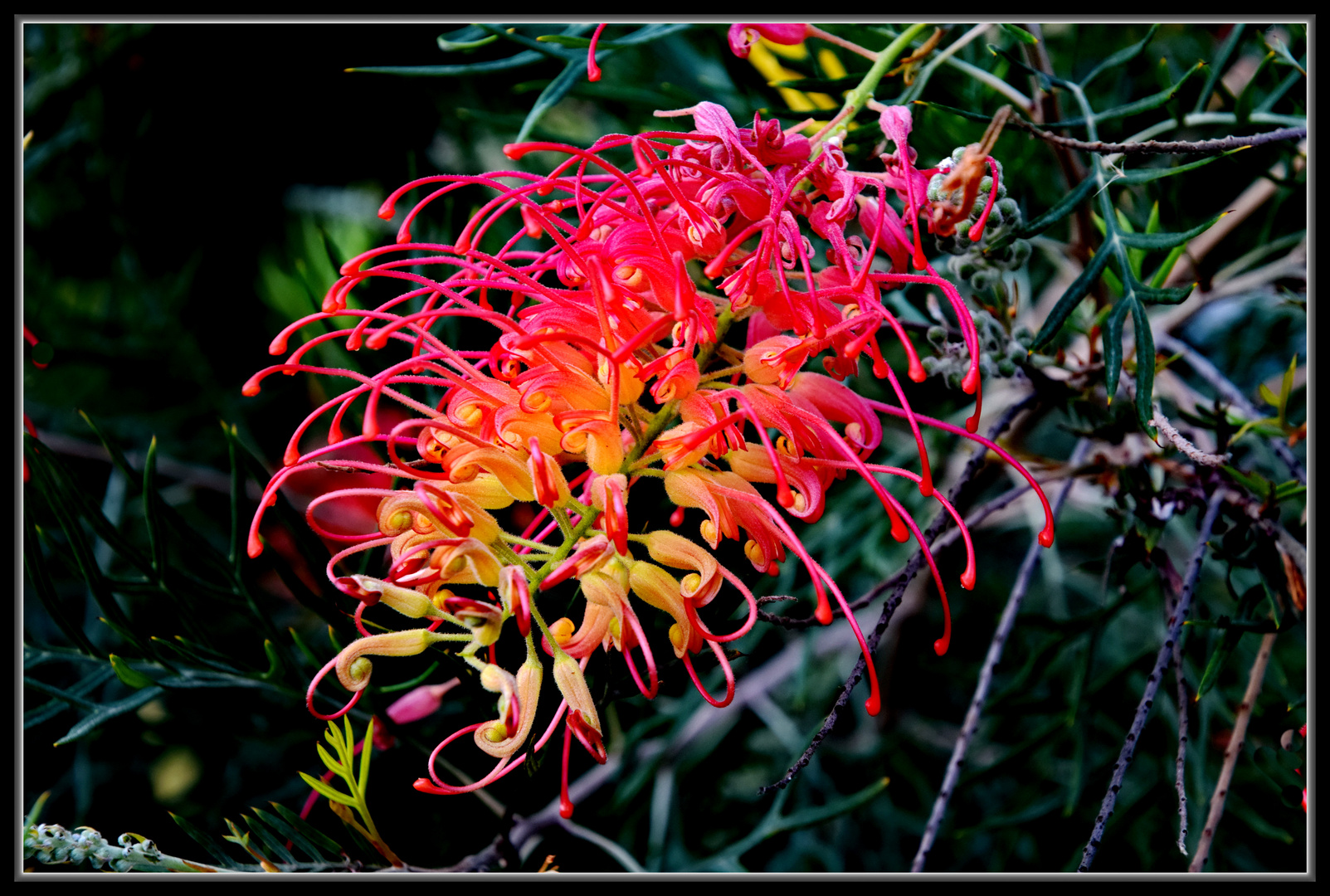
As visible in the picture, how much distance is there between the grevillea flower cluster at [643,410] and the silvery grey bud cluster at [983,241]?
2 cm

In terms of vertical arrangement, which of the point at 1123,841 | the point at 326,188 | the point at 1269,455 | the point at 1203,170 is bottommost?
the point at 1123,841

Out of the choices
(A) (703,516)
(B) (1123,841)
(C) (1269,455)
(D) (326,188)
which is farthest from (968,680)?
(D) (326,188)

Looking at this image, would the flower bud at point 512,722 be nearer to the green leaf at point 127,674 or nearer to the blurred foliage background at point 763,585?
the blurred foliage background at point 763,585

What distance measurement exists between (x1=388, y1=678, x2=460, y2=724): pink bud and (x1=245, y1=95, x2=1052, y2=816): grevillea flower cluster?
158 mm

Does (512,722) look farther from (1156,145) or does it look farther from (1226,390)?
(1226,390)

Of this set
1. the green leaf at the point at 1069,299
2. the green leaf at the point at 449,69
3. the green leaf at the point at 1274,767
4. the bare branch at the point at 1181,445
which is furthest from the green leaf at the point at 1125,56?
the green leaf at the point at 1274,767

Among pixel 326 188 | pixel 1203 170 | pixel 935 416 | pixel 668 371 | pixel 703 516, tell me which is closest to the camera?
pixel 668 371

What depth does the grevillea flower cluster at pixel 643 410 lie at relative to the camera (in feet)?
1.22

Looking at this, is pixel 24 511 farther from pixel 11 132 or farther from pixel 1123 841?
pixel 1123 841

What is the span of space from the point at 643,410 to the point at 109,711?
1.35 feet

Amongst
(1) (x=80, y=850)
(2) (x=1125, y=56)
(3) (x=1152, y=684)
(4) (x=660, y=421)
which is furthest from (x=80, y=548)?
(2) (x=1125, y=56)

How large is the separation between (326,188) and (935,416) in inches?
26.2

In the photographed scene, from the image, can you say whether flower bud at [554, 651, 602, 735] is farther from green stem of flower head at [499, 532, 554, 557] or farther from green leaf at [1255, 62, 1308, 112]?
green leaf at [1255, 62, 1308, 112]

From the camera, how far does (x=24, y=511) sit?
0.60 m
